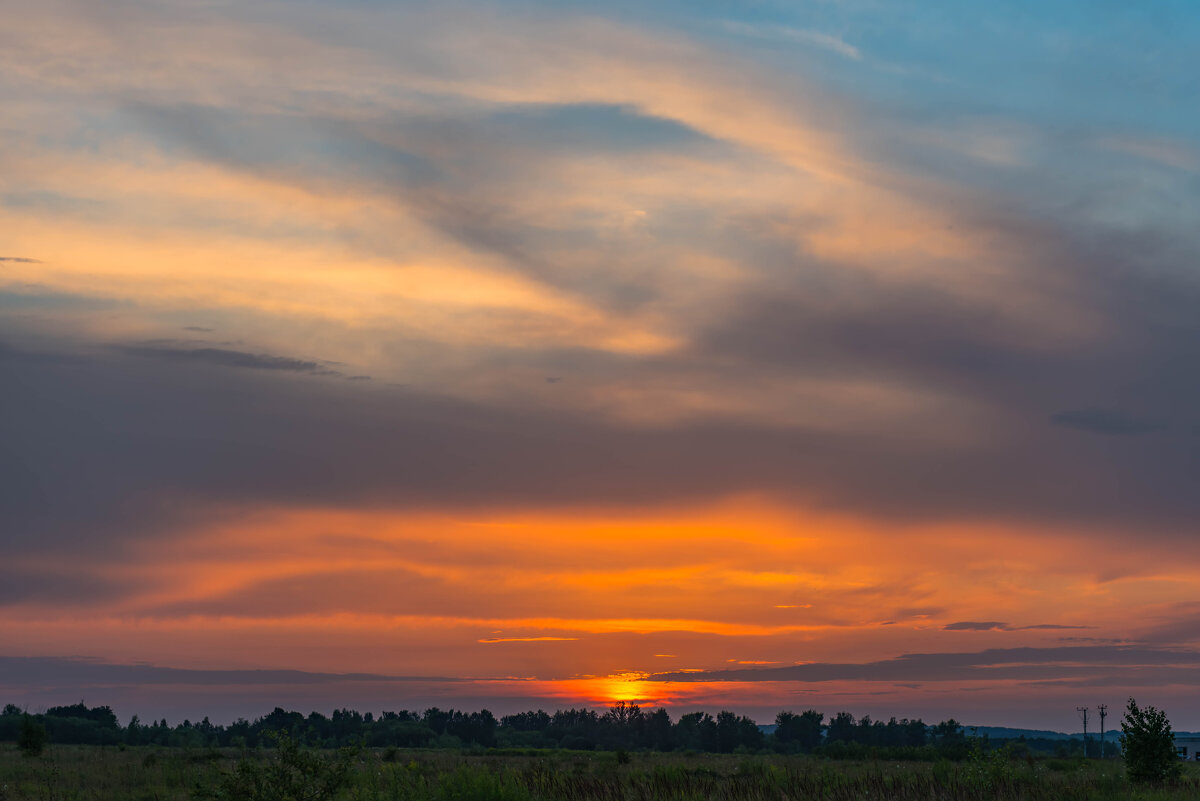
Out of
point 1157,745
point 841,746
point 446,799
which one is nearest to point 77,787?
point 446,799

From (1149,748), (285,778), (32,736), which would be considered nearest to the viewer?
(285,778)

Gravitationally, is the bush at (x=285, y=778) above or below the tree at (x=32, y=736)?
above

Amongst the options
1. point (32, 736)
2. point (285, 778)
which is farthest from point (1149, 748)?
point (32, 736)

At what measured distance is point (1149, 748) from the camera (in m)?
39.1

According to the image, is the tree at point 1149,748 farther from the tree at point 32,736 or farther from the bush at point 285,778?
the tree at point 32,736

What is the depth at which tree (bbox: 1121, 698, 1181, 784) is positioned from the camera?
38.6 m

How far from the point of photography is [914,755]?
8738cm

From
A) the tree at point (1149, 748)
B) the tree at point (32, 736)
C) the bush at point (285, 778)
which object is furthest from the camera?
the tree at point (32, 736)

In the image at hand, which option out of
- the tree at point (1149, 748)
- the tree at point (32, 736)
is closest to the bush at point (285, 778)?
the tree at point (1149, 748)

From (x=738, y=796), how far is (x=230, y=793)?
10.9m

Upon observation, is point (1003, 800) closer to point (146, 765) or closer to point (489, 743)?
point (146, 765)

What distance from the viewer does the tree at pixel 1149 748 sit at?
3859 centimetres

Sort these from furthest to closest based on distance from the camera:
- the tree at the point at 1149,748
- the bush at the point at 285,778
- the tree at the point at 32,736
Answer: the tree at the point at 32,736
the tree at the point at 1149,748
the bush at the point at 285,778

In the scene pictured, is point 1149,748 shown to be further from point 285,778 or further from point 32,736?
point 32,736
